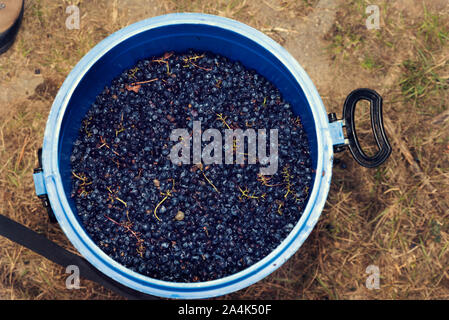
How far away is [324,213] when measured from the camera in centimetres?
255

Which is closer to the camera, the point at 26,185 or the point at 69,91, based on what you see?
the point at 69,91

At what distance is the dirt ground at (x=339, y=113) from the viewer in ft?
8.36

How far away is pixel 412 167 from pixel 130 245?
2.04 m

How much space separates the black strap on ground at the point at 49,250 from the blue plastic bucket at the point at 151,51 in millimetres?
286

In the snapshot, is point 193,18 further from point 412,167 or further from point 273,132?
point 412,167

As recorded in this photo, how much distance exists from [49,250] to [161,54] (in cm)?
138

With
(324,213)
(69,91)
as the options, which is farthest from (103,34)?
(324,213)

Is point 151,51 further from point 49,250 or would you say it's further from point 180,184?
point 49,250

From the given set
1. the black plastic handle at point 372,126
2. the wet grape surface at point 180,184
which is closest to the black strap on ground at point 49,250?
the wet grape surface at point 180,184

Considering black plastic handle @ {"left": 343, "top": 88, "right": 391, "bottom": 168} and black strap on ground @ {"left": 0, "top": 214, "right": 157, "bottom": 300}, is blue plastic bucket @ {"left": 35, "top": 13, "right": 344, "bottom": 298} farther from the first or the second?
black strap on ground @ {"left": 0, "top": 214, "right": 157, "bottom": 300}

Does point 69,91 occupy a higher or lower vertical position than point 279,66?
lower

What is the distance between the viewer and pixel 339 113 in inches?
102

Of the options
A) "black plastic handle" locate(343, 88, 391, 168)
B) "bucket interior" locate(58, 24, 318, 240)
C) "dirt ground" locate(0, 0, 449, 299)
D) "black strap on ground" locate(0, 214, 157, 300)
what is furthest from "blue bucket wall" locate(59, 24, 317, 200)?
"dirt ground" locate(0, 0, 449, 299)

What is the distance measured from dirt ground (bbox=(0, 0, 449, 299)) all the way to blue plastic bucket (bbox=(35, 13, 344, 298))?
0.57m
